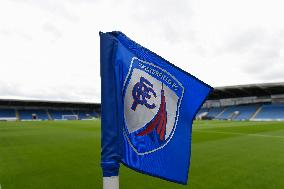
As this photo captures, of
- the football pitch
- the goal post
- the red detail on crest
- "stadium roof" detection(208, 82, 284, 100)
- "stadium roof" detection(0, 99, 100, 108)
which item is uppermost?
"stadium roof" detection(208, 82, 284, 100)

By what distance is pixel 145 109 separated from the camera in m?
3.34

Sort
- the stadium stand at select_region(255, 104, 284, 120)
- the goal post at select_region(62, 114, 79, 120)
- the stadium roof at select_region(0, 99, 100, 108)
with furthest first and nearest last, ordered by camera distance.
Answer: the goal post at select_region(62, 114, 79, 120) < the stadium roof at select_region(0, 99, 100, 108) < the stadium stand at select_region(255, 104, 284, 120)

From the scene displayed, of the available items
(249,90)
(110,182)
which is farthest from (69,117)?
(110,182)

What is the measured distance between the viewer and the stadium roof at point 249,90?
64825 mm

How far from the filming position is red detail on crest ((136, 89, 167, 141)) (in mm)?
3322

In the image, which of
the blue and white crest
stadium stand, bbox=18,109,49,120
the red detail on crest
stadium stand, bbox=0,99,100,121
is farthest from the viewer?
stadium stand, bbox=18,109,49,120

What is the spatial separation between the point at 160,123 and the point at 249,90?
248 ft

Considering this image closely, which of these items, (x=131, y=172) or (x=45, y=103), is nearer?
(x=131, y=172)

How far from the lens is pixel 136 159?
314 centimetres

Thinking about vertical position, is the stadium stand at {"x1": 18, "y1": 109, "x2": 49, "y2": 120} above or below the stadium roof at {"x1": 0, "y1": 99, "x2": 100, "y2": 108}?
below

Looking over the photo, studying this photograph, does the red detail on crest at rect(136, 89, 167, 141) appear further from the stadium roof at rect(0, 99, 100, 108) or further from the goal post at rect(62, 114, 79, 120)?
the goal post at rect(62, 114, 79, 120)

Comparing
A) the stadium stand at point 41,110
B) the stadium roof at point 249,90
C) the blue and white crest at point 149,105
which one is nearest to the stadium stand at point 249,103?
the stadium roof at point 249,90

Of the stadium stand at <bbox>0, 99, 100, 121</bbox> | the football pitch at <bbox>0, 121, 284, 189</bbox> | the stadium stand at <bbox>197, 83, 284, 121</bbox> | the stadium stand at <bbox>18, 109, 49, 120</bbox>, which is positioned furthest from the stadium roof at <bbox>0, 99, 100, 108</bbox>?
the football pitch at <bbox>0, 121, 284, 189</bbox>

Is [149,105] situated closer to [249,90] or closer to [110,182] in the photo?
[110,182]
